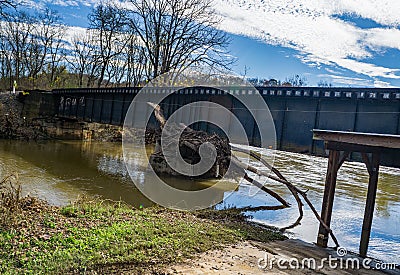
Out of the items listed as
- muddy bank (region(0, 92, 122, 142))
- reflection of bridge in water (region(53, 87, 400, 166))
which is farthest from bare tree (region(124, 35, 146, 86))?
reflection of bridge in water (region(53, 87, 400, 166))

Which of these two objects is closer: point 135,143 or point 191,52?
point 191,52

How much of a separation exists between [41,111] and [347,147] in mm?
29526

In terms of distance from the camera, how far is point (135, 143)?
1378 inches

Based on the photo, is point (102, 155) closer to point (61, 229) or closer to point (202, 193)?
point (202, 193)

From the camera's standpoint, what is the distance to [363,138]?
7.83 m

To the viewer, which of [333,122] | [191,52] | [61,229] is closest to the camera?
[61,229]

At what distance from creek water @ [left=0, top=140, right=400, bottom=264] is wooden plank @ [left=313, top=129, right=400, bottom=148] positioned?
2.74m

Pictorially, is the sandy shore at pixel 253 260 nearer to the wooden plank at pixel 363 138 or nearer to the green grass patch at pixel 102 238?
the green grass patch at pixel 102 238

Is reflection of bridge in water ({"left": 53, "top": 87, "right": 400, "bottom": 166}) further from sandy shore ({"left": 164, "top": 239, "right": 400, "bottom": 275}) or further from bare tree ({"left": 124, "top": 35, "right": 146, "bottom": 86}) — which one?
bare tree ({"left": 124, "top": 35, "right": 146, "bottom": 86})

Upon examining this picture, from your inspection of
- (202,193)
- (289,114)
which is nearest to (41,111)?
(202,193)

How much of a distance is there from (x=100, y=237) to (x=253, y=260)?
8.70 feet

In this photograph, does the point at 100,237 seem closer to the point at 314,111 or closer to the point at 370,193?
the point at 370,193
